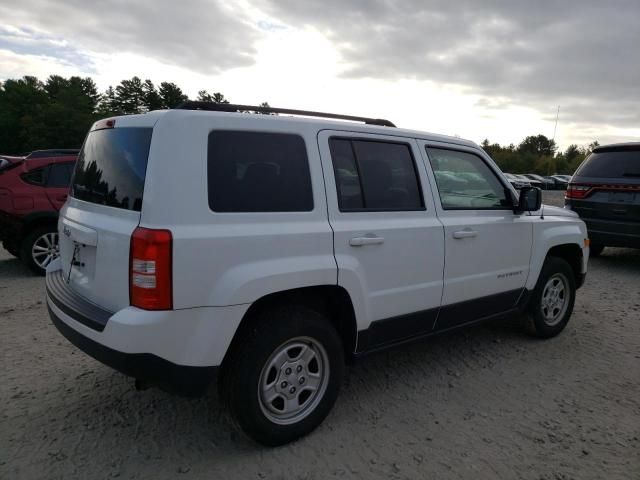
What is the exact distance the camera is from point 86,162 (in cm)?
304

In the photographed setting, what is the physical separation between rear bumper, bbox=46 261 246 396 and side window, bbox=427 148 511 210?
1886 mm

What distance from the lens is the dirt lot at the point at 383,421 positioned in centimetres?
258

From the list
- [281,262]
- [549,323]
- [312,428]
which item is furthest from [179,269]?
[549,323]

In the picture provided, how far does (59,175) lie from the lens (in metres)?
6.82

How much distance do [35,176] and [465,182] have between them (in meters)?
6.01

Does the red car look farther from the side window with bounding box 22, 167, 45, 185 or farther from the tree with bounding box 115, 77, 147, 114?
the tree with bounding box 115, 77, 147, 114

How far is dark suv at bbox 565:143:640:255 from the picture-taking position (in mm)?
7059

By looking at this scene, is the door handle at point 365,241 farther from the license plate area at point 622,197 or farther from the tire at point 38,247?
the license plate area at point 622,197

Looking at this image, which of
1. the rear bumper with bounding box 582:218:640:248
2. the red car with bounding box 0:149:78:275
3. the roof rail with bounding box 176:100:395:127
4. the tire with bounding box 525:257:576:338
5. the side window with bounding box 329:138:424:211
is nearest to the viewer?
the roof rail with bounding box 176:100:395:127

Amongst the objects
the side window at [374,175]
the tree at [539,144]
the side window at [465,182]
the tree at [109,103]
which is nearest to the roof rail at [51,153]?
the side window at [374,175]

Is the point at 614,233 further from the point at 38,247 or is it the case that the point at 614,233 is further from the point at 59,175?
the point at 38,247

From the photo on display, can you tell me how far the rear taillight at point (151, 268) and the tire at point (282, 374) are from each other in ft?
1.72

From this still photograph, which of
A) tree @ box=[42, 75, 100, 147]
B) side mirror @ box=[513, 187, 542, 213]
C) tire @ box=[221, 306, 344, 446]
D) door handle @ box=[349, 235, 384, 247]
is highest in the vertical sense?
tree @ box=[42, 75, 100, 147]

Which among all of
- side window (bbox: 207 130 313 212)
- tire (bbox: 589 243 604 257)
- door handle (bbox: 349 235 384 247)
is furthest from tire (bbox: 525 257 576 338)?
tire (bbox: 589 243 604 257)
